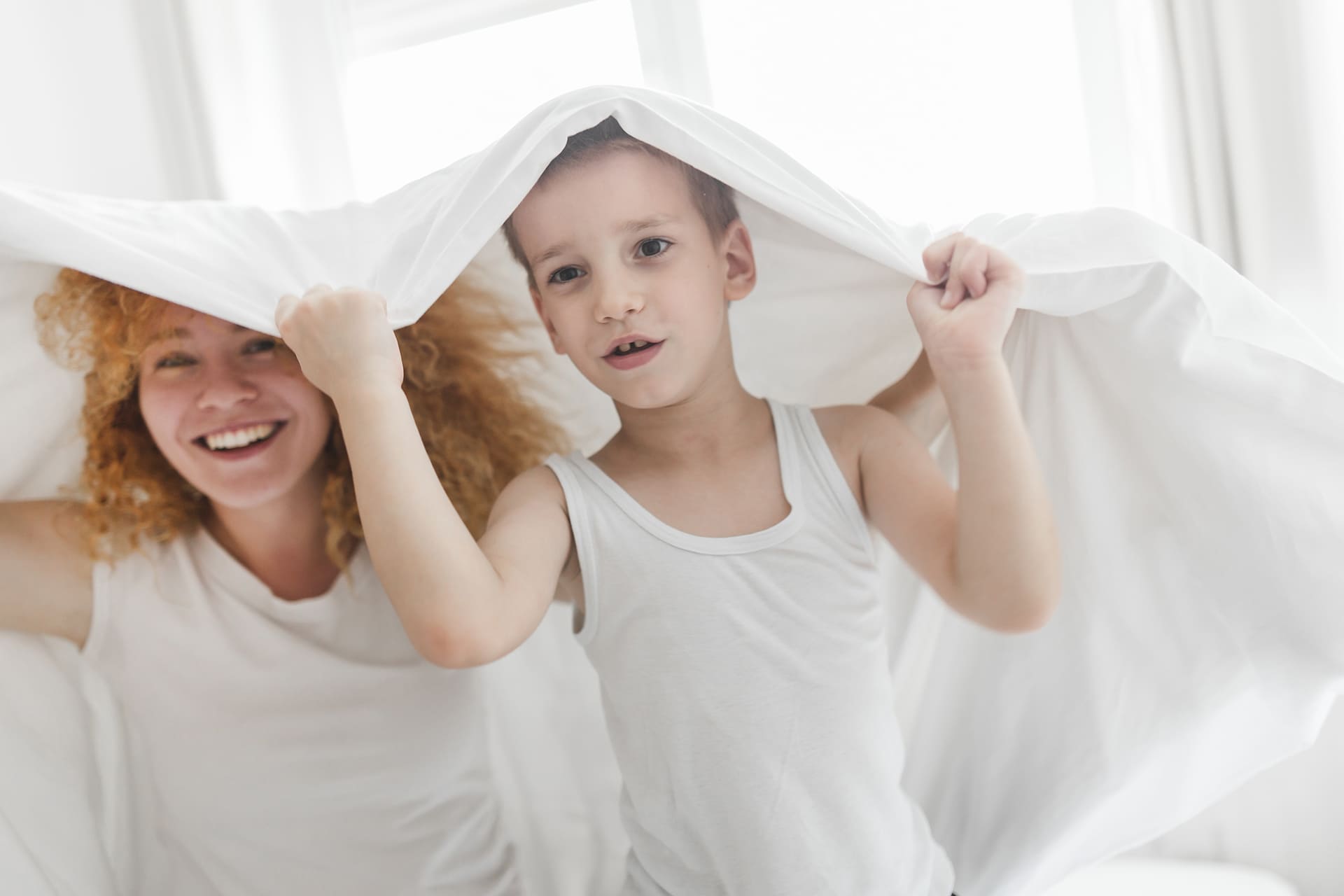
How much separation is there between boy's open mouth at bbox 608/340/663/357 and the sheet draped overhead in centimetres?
14

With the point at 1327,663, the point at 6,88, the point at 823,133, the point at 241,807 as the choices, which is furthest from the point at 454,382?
the point at 1327,663

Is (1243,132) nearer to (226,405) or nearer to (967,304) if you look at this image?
(967,304)

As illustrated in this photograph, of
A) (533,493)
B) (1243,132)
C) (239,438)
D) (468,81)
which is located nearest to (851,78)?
(1243,132)

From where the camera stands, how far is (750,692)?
880mm

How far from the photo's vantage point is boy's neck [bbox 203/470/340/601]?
1100mm

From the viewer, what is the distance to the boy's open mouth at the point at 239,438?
1.00 metres

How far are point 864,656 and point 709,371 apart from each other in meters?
0.30

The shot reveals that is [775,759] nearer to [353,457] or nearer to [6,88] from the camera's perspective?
[353,457]

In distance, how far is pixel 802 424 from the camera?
3.15 feet

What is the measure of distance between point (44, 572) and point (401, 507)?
0.51m

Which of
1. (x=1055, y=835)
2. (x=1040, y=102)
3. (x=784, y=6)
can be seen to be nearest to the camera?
(x=1055, y=835)

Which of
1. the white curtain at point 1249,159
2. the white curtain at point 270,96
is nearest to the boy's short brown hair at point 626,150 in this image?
the white curtain at point 1249,159

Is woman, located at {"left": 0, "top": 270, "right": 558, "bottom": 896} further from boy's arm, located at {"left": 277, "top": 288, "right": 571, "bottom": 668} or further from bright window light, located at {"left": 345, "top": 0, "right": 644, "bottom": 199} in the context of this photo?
bright window light, located at {"left": 345, "top": 0, "right": 644, "bottom": 199}

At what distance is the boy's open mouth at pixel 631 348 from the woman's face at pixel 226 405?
13.9 inches
